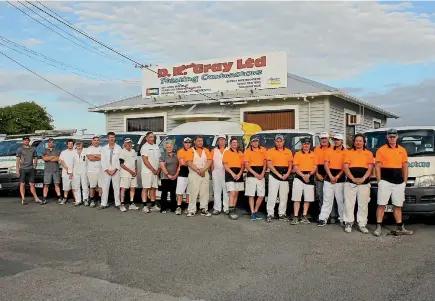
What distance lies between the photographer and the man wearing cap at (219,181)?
35.5 ft

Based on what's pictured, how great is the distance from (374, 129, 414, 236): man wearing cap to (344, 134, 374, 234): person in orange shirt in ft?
0.78

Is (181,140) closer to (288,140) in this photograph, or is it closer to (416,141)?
→ (288,140)

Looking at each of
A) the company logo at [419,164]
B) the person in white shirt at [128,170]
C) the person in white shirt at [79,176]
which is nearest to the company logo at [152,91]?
the person in white shirt at [79,176]

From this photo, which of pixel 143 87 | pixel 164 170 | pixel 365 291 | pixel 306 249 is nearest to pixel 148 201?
pixel 164 170

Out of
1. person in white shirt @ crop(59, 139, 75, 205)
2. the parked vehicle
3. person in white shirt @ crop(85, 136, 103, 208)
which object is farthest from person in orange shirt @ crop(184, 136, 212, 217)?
person in white shirt @ crop(59, 139, 75, 205)

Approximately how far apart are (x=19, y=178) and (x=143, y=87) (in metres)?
9.91

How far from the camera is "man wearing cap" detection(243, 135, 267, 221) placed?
10148 mm

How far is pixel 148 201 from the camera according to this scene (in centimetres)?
1256

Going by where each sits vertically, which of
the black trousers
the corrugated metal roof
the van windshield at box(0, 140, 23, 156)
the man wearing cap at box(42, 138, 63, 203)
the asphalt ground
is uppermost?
the corrugated metal roof

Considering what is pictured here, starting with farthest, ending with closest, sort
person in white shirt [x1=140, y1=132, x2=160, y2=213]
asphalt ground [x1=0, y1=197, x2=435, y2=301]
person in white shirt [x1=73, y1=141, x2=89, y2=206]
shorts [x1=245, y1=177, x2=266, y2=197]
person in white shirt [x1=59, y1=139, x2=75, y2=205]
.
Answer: person in white shirt [x1=59, y1=139, x2=75, y2=205] → person in white shirt [x1=73, y1=141, x2=89, y2=206] → person in white shirt [x1=140, y1=132, x2=160, y2=213] → shorts [x1=245, y1=177, x2=266, y2=197] → asphalt ground [x1=0, y1=197, x2=435, y2=301]

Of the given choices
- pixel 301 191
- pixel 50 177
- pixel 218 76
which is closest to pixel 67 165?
pixel 50 177

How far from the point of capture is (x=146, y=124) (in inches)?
875

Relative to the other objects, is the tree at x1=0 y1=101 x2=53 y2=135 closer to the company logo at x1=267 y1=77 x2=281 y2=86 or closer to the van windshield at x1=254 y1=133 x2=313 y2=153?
the company logo at x1=267 y1=77 x2=281 y2=86

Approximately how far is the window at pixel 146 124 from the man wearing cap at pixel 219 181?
10679 mm
